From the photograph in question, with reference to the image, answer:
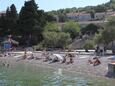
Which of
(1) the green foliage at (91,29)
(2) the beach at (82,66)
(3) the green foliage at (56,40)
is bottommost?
(2) the beach at (82,66)

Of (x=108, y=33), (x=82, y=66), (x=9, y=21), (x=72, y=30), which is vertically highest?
(x=9, y=21)

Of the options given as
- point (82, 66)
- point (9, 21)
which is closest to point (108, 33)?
point (82, 66)

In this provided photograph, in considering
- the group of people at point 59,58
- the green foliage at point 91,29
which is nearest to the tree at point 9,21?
the green foliage at point 91,29

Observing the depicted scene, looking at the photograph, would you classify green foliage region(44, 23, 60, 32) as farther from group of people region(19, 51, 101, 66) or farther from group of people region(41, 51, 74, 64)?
group of people region(41, 51, 74, 64)

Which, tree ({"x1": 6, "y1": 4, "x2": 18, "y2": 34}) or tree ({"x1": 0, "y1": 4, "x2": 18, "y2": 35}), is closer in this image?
tree ({"x1": 6, "y1": 4, "x2": 18, "y2": 34})

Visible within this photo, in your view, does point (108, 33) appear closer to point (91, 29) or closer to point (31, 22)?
point (31, 22)

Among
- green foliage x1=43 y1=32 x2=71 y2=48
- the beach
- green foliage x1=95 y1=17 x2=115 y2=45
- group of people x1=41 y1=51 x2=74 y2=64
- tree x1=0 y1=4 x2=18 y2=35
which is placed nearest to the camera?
the beach

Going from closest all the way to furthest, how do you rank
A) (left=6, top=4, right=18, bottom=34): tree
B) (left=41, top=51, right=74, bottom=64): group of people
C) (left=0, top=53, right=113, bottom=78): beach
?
1. (left=0, top=53, right=113, bottom=78): beach
2. (left=41, top=51, right=74, bottom=64): group of people
3. (left=6, top=4, right=18, bottom=34): tree

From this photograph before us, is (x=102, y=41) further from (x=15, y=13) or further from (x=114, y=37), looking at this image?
(x=15, y=13)

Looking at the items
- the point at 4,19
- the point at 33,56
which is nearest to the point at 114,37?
the point at 33,56

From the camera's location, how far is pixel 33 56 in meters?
53.0

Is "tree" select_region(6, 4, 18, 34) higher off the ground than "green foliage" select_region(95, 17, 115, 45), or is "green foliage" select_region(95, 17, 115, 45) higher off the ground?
"tree" select_region(6, 4, 18, 34)

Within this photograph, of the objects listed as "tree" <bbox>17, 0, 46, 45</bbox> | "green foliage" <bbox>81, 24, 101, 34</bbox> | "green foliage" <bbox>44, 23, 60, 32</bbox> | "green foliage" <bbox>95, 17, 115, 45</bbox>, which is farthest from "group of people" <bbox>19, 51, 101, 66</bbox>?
"green foliage" <bbox>81, 24, 101, 34</bbox>

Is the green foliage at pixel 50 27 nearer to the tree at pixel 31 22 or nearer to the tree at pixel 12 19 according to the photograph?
the tree at pixel 31 22
